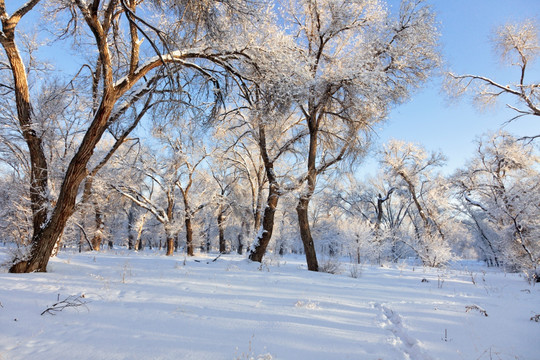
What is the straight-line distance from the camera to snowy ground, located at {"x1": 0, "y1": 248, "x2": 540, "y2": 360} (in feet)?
7.42

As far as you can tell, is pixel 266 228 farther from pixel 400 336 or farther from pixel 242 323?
pixel 400 336

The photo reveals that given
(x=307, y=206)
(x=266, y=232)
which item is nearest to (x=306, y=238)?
(x=307, y=206)

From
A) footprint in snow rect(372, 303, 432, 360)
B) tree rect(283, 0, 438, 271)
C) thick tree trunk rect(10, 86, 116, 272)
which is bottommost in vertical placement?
footprint in snow rect(372, 303, 432, 360)

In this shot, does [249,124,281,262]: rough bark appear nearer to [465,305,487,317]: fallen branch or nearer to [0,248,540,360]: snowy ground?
[0,248,540,360]: snowy ground

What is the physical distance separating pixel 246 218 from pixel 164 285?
1902 cm

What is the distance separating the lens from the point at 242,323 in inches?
113

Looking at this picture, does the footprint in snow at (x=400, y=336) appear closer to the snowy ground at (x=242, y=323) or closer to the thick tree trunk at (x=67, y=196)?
the snowy ground at (x=242, y=323)

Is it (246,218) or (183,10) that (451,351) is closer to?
(183,10)

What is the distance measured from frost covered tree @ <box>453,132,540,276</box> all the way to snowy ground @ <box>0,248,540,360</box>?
7.90 metres

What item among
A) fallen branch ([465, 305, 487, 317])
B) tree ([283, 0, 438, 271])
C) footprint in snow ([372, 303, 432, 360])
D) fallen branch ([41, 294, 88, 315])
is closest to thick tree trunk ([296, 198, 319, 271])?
tree ([283, 0, 438, 271])

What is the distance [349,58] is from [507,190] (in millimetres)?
11518

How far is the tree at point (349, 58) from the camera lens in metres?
7.88

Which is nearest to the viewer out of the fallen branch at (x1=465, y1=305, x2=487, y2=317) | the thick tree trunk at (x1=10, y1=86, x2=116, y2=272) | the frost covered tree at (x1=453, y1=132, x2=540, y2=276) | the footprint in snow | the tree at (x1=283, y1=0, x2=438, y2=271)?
the footprint in snow

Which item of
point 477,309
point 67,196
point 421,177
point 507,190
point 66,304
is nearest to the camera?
point 66,304
